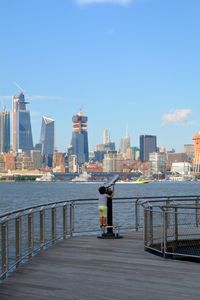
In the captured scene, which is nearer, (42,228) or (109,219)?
(42,228)

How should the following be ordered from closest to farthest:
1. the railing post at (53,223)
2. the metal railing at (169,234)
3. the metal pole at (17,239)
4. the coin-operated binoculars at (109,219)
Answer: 1. the metal pole at (17,239)
2. the metal railing at (169,234)
3. the railing post at (53,223)
4. the coin-operated binoculars at (109,219)

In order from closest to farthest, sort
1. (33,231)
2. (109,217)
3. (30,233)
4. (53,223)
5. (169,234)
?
(30,233), (33,231), (169,234), (53,223), (109,217)

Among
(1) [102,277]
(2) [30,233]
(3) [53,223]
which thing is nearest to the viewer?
(1) [102,277]

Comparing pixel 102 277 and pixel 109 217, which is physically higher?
pixel 109 217

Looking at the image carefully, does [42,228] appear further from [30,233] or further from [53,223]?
[30,233]

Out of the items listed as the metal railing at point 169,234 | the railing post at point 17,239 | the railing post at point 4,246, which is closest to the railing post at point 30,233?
the railing post at point 17,239

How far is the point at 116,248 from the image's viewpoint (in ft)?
45.4

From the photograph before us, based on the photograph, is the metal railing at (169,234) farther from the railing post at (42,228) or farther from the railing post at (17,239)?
the railing post at (17,239)

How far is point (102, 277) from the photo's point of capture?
10.0 metres

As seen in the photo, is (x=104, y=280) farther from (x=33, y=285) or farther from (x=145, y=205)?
(x=145, y=205)

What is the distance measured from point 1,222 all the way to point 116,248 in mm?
4441

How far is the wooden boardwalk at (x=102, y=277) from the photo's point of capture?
873 centimetres

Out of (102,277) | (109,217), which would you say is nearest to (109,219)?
(109,217)

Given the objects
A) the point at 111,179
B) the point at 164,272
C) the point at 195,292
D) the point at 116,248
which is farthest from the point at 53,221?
the point at 195,292
